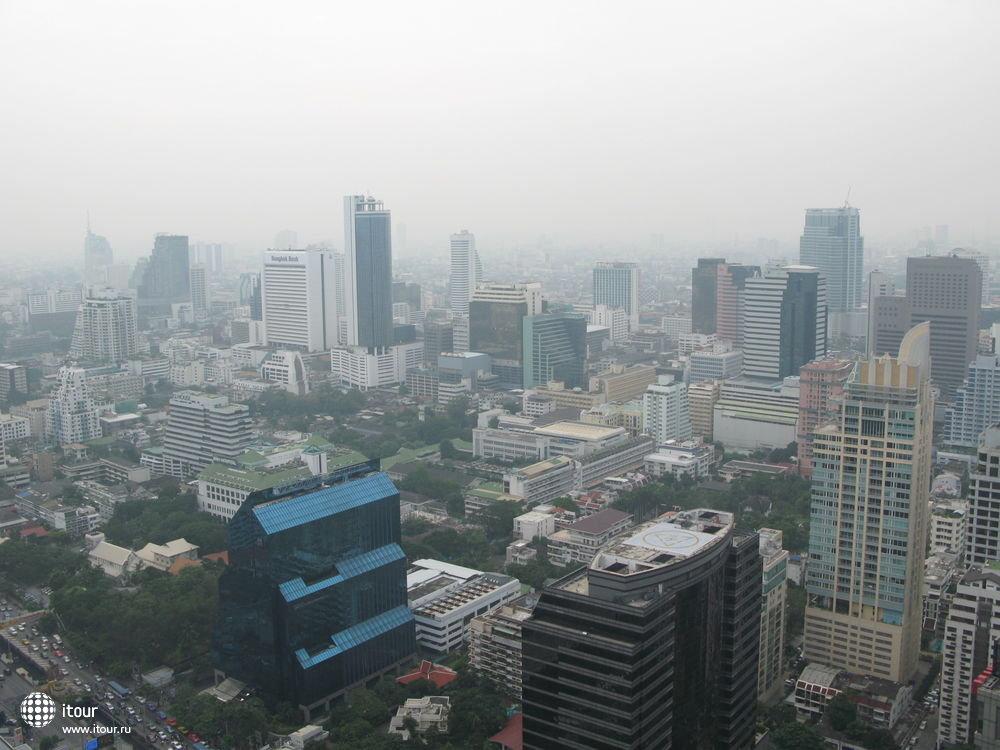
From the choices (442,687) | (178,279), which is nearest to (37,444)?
(442,687)

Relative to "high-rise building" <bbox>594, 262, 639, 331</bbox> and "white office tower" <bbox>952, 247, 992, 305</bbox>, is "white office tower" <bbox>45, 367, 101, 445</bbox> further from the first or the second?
"high-rise building" <bbox>594, 262, 639, 331</bbox>

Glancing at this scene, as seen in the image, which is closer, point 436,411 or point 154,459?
point 154,459

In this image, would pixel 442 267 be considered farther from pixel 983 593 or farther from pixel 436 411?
pixel 983 593

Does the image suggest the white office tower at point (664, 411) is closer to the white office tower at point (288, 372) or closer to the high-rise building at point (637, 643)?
the white office tower at point (288, 372)

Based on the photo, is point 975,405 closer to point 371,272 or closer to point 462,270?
point 371,272

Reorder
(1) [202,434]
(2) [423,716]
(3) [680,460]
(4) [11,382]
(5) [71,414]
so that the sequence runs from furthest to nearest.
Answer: (4) [11,382] < (5) [71,414] < (1) [202,434] < (3) [680,460] < (2) [423,716]

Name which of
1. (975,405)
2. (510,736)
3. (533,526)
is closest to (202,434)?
(533,526)
